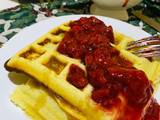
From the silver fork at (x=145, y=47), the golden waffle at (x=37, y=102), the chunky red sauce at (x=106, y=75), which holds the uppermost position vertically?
the chunky red sauce at (x=106, y=75)

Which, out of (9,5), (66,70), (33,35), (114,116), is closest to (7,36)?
(33,35)

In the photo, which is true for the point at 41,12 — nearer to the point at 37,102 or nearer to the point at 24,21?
the point at 24,21

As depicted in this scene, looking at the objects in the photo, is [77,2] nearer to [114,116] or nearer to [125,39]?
[125,39]

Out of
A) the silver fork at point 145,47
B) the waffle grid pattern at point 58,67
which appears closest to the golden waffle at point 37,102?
the waffle grid pattern at point 58,67

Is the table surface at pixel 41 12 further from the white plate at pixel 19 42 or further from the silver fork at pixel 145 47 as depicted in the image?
the silver fork at pixel 145 47

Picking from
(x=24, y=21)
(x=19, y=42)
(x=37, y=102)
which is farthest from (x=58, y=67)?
(x=24, y=21)

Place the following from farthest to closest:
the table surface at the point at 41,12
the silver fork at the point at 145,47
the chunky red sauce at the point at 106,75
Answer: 1. the table surface at the point at 41,12
2. the silver fork at the point at 145,47
3. the chunky red sauce at the point at 106,75
